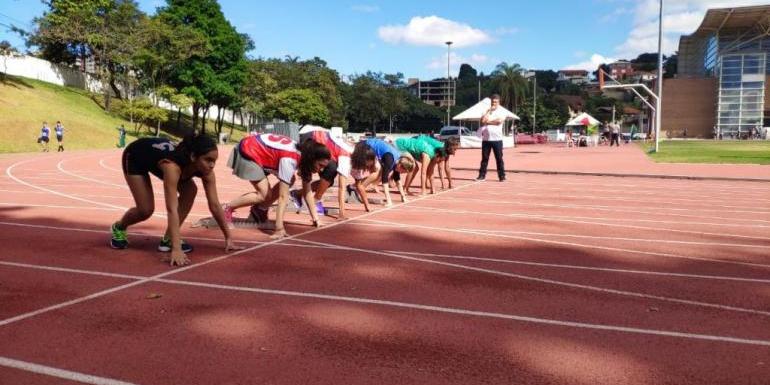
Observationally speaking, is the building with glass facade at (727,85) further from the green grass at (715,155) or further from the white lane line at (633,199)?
the white lane line at (633,199)

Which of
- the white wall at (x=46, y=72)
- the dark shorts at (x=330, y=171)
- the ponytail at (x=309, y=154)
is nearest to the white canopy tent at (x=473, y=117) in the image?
the dark shorts at (x=330, y=171)

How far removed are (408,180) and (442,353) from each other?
8.66 m

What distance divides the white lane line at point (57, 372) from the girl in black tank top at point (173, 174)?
217cm

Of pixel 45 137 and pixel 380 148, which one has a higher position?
pixel 45 137

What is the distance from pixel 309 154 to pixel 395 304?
297 cm

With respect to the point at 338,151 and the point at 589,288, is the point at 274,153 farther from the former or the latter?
the point at 589,288

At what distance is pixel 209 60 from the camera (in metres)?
54.6

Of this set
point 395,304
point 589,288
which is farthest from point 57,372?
point 589,288

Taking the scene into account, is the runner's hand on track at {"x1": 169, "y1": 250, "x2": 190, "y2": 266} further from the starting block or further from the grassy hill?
the grassy hill

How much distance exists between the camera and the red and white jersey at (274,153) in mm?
6609

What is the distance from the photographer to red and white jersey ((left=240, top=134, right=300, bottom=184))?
21.7 feet

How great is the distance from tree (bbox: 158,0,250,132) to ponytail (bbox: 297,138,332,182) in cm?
4743

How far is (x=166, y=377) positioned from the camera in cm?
304

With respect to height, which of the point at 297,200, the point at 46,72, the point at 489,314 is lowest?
the point at 489,314
